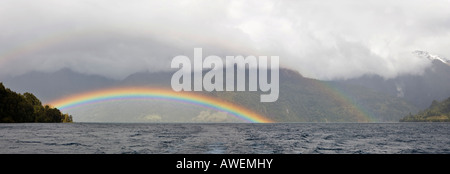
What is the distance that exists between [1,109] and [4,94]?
8547 mm

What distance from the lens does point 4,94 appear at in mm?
180000
